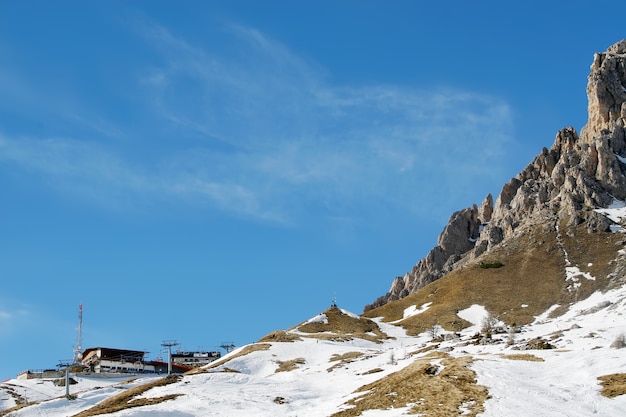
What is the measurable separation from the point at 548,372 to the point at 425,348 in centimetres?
4472

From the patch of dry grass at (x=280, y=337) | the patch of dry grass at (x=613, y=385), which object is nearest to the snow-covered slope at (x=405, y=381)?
the patch of dry grass at (x=613, y=385)

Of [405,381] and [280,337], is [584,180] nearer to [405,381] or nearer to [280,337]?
[280,337]

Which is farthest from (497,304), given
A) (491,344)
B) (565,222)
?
(491,344)

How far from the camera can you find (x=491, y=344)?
279 feet

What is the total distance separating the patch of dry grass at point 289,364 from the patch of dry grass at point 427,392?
3876 centimetres

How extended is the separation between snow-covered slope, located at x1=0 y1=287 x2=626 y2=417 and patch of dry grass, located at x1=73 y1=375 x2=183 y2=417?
32.3 inches

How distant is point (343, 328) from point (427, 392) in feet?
319

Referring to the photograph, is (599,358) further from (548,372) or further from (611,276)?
(611,276)

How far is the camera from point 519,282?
151 m

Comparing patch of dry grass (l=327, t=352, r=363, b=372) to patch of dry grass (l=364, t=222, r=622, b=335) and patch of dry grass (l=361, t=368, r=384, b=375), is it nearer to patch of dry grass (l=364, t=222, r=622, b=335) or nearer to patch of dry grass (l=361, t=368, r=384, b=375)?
patch of dry grass (l=361, t=368, r=384, b=375)

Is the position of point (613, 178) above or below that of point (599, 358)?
above

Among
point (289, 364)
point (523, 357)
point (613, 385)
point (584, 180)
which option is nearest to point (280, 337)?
point (289, 364)

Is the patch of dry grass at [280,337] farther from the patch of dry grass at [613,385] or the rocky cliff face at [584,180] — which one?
the patch of dry grass at [613,385]

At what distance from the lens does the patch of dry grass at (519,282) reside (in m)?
138
